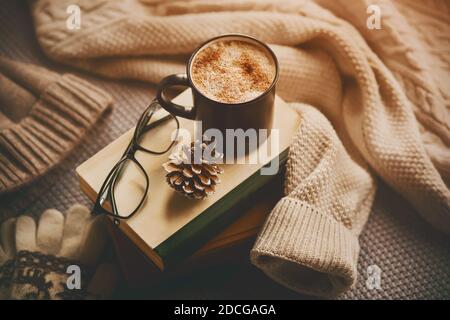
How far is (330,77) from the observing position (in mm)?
781

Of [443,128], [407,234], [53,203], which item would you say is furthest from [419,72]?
[53,203]

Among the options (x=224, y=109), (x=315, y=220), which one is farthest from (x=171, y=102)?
(x=315, y=220)

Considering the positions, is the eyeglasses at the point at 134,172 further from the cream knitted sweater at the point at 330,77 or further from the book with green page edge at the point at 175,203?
the cream knitted sweater at the point at 330,77

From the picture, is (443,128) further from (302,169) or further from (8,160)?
(8,160)

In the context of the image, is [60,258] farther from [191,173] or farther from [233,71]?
[233,71]

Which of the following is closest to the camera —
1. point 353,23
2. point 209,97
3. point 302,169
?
point 209,97

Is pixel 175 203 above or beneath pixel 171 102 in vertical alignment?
beneath

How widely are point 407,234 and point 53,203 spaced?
1.80ft

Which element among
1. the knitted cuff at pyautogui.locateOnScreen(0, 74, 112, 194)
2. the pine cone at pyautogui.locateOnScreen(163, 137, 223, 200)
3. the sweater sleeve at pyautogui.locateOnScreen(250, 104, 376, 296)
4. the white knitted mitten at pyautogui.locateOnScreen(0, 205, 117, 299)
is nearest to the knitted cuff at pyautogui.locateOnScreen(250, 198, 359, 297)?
the sweater sleeve at pyautogui.locateOnScreen(250, 104, 376, 296)

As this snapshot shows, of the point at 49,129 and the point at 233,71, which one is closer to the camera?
the point at 233,71

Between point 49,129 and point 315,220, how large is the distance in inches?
17.1

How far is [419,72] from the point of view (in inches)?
30.5

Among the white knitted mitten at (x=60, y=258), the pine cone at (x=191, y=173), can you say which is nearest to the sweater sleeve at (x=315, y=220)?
the pine cone at (x=191, y=173)

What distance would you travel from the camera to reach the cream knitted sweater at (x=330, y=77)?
673 mm
